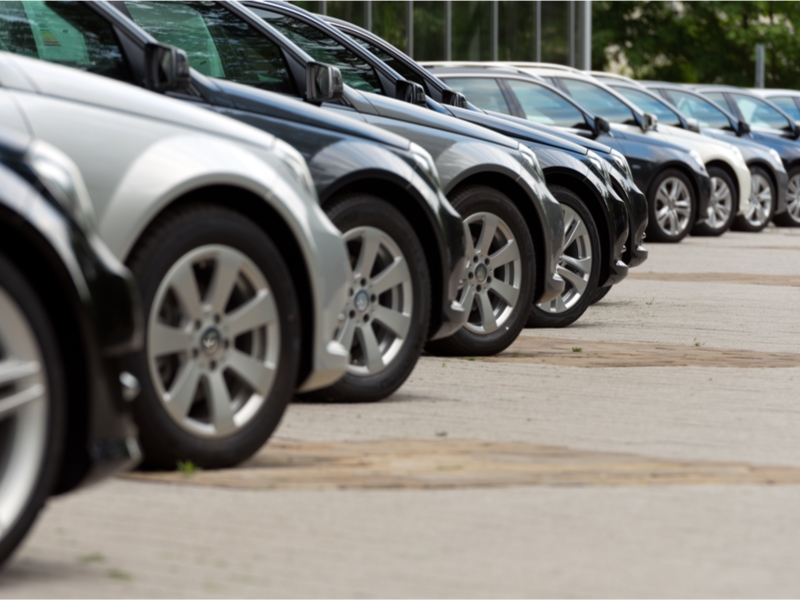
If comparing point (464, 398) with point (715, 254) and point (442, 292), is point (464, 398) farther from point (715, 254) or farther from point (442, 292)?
point (715, 254)

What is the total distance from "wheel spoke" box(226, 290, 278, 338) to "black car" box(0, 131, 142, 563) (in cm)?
105

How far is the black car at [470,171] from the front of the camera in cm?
775

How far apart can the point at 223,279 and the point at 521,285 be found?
364 cm

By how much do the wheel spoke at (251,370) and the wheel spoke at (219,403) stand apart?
0.06 metres

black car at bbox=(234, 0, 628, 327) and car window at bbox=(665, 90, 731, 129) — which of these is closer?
black car at bbox=(234, 0, 628, 327)

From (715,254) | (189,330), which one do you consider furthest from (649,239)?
(189,330)

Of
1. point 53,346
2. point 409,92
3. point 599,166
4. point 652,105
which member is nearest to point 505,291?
point 409,92

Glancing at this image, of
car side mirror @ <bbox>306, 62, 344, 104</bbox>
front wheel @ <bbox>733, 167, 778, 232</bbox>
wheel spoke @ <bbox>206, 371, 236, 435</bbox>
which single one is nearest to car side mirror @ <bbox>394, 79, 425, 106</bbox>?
car side mirror @ <bbox>306, 62, 344, 104</bbox>

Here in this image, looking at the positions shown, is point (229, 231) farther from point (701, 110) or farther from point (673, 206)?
point (701, 110)

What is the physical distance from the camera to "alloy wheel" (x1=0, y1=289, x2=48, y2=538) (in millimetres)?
3785

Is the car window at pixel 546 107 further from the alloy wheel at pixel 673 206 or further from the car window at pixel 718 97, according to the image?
the car window at pixel 718 97

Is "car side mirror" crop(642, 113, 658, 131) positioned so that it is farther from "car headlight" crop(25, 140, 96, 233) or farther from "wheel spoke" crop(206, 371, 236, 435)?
"car headlight" crop(25, 140, 96, 233)

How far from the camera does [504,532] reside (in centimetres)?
439

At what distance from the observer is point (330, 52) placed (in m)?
8.96
